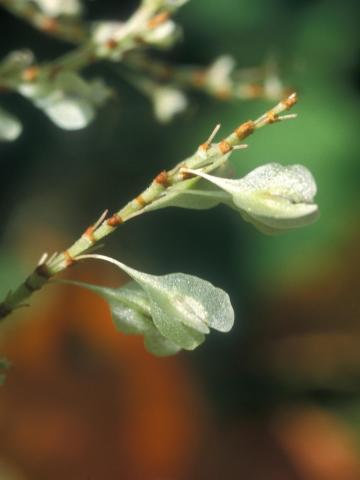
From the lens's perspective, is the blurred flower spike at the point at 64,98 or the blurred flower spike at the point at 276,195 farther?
the blurred flower spike at the point at 64,98

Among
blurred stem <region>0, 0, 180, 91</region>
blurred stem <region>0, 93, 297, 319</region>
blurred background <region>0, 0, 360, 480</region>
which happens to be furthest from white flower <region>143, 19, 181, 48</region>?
blurred background <region>0, 0, 360, 480</region>

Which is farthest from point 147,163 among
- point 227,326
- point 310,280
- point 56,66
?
point 227,326

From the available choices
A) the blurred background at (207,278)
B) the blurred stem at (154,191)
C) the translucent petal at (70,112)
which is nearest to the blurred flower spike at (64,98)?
the translucent petal at (70,112)

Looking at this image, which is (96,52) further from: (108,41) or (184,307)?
(184,307)

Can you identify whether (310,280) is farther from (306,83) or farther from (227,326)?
(227,326)

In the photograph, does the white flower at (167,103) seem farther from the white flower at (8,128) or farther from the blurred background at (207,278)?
the blurred background at (207,278)

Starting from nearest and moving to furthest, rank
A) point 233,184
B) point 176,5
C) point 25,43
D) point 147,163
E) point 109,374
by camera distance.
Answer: point 233,184 → point 176,5 → point 25,43 → point 147,163 → point 109,374

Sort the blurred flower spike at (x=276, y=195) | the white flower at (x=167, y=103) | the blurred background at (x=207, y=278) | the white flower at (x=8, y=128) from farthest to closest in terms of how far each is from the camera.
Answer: the blurred background at (x=207, y=278) → the white flower at (x=167, y=103) → the white flower at (x=8, y=128) → the blurred flower spike at (x=276, y=195)
